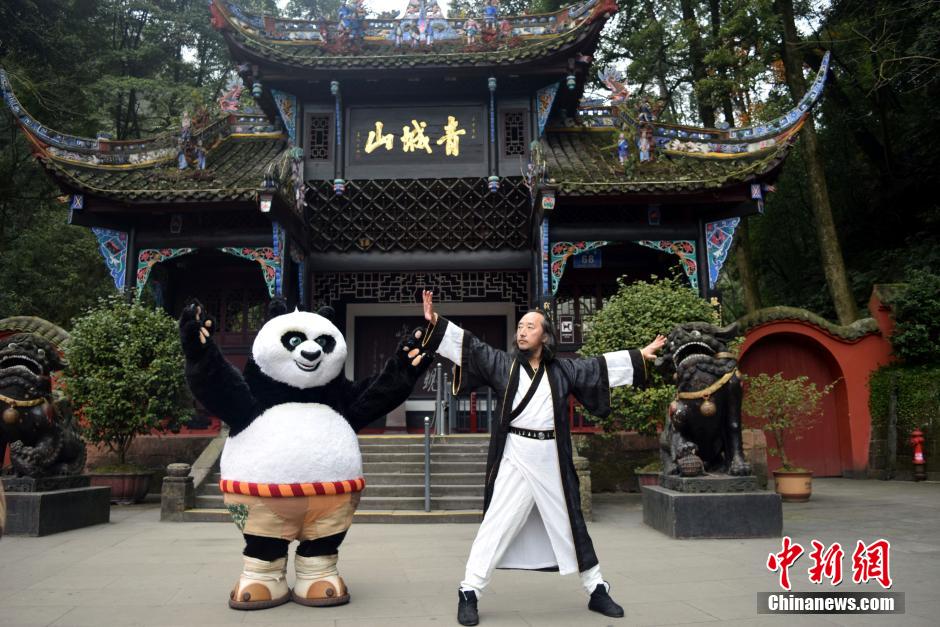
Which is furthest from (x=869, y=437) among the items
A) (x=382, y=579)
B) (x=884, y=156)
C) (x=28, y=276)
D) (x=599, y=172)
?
(x=28, y=276)

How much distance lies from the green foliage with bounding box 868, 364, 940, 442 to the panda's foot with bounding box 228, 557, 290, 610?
35.2 ft

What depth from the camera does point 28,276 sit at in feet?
46.6

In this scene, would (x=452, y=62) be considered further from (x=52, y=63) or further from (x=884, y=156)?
(x=884, y=156)

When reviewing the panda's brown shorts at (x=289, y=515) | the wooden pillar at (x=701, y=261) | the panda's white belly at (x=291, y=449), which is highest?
the wooden pillar at (x=701, y=261)

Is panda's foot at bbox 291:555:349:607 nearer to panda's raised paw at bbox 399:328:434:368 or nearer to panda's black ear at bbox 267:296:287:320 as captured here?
panda's raised paw at bbox 399:328:434:368

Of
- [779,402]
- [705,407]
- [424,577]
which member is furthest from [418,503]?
[779,402]

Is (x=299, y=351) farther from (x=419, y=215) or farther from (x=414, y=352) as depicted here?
(x=419, y=215)

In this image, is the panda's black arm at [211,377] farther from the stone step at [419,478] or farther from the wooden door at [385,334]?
the wooden door at [385,334]

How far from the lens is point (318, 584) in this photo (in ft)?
11.5

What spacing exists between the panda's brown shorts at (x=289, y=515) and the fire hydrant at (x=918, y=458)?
10.3 meters

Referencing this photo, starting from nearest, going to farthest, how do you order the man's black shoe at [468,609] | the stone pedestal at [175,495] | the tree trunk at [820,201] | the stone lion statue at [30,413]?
1. the man's black shoe at [468,609]
2. the stone lion statue at [30,413]
3. the stone pedestal at [175,495]
4. the tree trunk at [820,201]

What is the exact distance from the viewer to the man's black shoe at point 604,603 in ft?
10.8

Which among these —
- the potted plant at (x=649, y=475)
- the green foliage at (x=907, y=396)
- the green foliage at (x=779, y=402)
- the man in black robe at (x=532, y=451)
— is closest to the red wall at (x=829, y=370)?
the green foliage at (x=907, y=396)

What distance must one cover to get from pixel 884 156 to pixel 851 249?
2.30 meters
